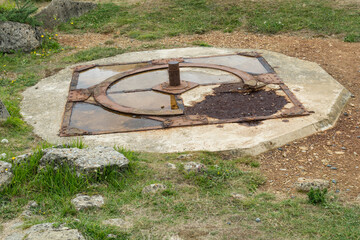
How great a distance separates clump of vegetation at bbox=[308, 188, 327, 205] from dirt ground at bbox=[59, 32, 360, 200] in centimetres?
33

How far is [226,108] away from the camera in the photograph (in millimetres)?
6203

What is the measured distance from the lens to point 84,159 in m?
4.32

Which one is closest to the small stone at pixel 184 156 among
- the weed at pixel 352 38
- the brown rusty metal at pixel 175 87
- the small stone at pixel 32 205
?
the small stone at pixel 32 205

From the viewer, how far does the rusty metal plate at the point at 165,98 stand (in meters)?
5.96

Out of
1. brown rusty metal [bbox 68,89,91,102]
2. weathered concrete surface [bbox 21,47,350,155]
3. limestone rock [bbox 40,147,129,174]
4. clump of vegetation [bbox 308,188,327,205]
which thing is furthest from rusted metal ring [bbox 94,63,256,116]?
clump of vegetation [bbox 308,188,327,205]

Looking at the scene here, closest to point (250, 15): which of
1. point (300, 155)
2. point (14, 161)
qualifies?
point (300, 155)

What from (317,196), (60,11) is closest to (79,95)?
(317,196)

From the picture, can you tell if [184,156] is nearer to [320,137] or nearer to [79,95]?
[320,137]

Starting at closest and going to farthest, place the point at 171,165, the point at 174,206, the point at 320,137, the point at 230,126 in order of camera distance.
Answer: the point at 174,206 < the point at 171,165 < the point at 320,137 < the point at 230,126

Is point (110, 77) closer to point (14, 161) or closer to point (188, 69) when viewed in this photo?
point (188, 69)

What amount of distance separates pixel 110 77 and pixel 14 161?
340cm

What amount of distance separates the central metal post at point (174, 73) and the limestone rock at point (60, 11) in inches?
207

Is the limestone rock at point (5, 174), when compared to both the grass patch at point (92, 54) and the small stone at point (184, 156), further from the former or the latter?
the grass patch at point (92, 54)

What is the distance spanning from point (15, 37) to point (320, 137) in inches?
263
